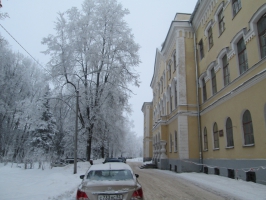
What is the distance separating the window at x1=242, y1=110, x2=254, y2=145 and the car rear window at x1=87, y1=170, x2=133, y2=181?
341 inches

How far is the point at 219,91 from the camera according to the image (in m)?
16.1

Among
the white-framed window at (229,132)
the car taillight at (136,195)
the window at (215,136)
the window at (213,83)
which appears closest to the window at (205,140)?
the window at (215,136)

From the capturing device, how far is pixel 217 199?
8.40 m

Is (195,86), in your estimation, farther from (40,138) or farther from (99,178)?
(40,138)

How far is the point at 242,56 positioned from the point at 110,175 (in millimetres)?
11208

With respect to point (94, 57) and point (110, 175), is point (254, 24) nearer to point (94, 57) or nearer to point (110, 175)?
point (110, 175)

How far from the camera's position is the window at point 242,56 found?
13094mm

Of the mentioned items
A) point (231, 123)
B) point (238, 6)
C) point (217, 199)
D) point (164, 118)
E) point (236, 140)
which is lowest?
point (217, 199)

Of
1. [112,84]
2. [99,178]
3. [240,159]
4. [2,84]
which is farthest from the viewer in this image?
[2,84]

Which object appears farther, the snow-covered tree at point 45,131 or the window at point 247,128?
the snow-covered tree at point 45,131

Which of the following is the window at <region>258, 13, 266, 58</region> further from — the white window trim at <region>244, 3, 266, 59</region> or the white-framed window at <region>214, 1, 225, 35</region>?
the white-framed window at <region>214, 1, 225, 35</region>

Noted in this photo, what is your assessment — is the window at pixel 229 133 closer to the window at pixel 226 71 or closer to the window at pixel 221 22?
the window at pixel 226 71

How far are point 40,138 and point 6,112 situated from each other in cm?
622

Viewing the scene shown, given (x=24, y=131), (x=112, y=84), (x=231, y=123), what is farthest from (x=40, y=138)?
(x=231, y=123)
